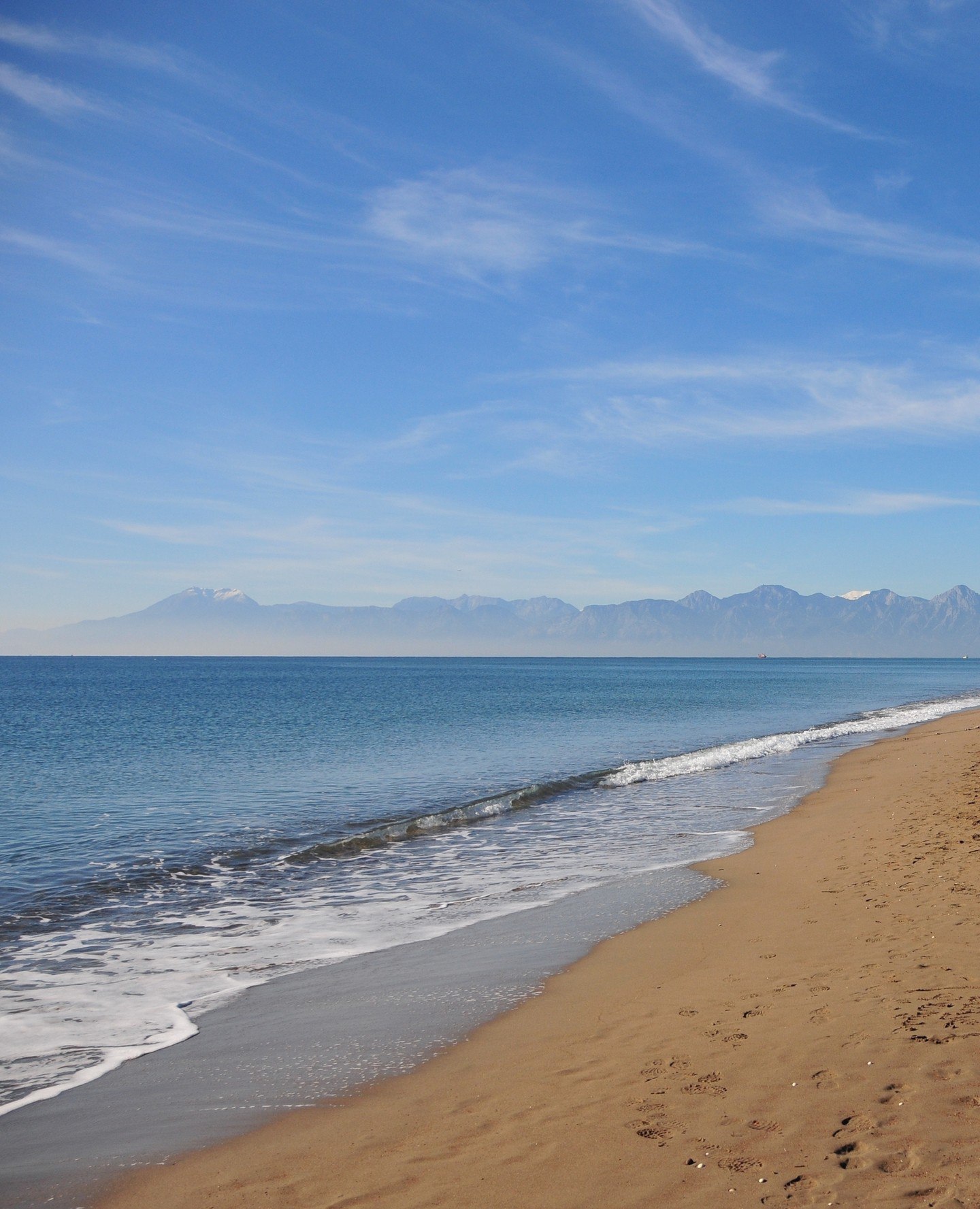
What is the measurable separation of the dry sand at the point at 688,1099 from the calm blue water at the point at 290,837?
2.82 metres

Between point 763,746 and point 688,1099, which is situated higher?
point 688,1099

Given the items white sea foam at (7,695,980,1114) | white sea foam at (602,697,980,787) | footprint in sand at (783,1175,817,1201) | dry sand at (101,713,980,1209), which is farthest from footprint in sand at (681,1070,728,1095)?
white sea foam at (602,697,980,787)

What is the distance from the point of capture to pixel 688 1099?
19.1ft

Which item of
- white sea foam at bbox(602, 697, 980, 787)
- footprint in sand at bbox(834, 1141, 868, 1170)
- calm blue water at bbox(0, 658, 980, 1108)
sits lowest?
white sea foam at bbox(602, 697, 980, 787)

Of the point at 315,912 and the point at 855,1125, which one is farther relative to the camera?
the point at 315,912

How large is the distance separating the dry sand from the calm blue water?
2816 mm

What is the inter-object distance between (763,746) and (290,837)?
77.9 ft

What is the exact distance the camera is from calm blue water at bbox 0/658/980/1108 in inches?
389

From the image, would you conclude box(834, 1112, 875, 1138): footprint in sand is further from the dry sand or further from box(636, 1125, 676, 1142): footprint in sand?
box(636, 1125, 676, 1142): footprint in sand

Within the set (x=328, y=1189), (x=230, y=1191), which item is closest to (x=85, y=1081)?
(x=230, y=1191)

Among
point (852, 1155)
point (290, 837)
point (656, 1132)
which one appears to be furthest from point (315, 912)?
point (852, 1155)

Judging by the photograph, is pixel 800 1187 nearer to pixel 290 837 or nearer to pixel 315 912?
pixel 315 912

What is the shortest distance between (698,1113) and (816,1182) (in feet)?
3.56

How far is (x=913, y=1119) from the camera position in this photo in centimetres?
509
